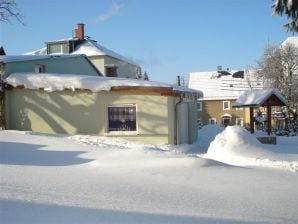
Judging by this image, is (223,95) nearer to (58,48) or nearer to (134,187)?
(58,48)

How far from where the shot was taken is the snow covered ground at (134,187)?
22.4 ft

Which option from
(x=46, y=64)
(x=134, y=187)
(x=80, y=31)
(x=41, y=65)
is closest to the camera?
(x=134, y=187)

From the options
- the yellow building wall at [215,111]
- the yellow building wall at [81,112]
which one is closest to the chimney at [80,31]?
the yellow building wall at [81,112]

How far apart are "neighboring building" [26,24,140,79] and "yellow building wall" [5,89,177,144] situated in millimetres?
16875

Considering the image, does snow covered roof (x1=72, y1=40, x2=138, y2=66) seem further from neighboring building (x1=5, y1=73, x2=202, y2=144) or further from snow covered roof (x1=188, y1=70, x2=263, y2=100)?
snow covered roof (x1=188, y1=70, x2=263, y2=100)

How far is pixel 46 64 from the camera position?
27250 millimetres

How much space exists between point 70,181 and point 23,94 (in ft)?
44.4

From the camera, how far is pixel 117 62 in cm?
4053

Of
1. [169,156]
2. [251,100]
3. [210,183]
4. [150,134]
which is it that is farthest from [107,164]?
[251,100]

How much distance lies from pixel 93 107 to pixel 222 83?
4518 centimetres

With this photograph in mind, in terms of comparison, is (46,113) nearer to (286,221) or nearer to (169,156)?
(169,156)

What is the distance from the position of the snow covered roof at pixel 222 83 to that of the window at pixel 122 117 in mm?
40749

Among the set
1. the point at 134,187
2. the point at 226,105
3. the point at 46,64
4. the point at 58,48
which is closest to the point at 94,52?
the point at 58,48

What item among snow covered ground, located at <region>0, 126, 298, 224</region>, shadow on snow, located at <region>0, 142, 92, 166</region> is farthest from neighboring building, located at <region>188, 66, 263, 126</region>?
snow covered ground, located at <region>0, 126, 298, 224</region>
